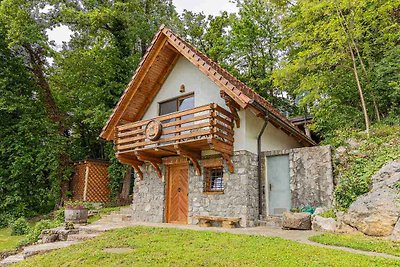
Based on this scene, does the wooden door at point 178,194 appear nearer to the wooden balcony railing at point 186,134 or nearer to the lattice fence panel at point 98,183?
the wooden balcony railing at point 186,134

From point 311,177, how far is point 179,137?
14.4 ft

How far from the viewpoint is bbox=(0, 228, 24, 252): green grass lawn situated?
33.8 ft

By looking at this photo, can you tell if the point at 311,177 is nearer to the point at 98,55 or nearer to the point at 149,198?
the point at 149,198

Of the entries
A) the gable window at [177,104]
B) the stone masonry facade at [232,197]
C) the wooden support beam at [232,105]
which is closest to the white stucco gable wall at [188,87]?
the gable window at [177,104]

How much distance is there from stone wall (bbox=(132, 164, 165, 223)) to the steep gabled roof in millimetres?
2471

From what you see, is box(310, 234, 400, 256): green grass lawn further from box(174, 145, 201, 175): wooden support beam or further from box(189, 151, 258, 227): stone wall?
box(174, 145, 201, 175): wooden support beam

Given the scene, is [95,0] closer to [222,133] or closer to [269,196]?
[222,133]

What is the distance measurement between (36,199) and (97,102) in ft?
20.9

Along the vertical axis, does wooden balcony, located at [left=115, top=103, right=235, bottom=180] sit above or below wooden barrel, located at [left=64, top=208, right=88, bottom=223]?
above

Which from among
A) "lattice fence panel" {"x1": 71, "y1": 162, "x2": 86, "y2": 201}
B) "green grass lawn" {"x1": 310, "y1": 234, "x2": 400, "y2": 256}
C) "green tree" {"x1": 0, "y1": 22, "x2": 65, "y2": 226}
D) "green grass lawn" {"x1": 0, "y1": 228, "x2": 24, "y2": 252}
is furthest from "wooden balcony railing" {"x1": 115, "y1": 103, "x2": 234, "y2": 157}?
"green tree" {"x1": 0, "y1": 22, "x2": 65, "y2": 226}

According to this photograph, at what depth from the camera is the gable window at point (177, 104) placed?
11.9 m

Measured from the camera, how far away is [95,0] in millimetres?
18906

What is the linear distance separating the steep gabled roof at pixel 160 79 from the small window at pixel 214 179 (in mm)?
2509

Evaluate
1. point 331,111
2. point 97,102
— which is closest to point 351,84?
point 331,111
